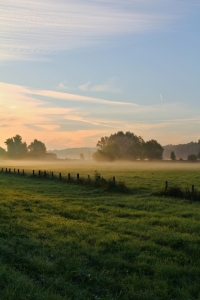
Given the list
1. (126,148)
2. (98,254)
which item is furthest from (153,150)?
(98,254)

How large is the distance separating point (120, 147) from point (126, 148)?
3.36m

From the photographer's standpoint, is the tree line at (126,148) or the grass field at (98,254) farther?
the tree line at (126,148)

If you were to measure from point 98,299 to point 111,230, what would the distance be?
6314 mm

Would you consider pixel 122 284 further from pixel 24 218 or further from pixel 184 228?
pixel 24 218

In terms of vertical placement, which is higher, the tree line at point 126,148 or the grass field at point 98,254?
the tree line at point 126,148

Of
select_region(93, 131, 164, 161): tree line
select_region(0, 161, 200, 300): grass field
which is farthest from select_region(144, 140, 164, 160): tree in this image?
select_region(0, 161, 200, 300): grass field

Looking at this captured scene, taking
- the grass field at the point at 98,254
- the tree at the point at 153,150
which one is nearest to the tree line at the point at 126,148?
the tree at the point at 153,150

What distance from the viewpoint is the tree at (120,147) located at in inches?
5989

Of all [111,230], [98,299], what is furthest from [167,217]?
[98,299]

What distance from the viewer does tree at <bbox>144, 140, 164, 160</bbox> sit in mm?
147250

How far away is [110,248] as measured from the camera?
417 inches

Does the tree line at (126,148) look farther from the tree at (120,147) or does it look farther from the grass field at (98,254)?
the grass field at (98,254)

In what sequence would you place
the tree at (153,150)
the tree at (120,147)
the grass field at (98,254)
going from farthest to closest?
the tree at (120,147)
the tree at (153,150)
the grass field at (98,254)

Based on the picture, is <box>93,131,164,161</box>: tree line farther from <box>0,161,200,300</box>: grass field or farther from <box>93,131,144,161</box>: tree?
<box>0,161,200,300</box>: grass field
